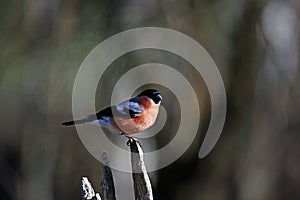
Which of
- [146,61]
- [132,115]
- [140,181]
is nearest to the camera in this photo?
[140,181]

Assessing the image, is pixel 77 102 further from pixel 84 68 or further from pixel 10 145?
pixel 10 145

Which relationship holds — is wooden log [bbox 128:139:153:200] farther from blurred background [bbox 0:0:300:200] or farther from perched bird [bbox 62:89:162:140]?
blurred background [bbox 0:0:300:200]

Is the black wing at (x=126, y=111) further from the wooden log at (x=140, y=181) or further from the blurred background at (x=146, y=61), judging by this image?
the blurred background at (x=146, y=61)

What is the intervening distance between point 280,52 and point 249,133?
74 centimetres

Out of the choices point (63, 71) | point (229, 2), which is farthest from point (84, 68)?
point (229, 2)

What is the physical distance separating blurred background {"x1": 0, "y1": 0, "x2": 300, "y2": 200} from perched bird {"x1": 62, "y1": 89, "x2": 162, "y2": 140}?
2.53 meters

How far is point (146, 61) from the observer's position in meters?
5.80

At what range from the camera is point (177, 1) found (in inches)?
222

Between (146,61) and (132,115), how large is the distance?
274 cm

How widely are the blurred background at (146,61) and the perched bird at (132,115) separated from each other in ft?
8.28

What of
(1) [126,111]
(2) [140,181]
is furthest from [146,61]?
(2) [140,181]

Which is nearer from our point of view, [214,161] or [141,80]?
[141,80]

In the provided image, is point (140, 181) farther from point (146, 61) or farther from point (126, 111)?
point (146, 61)

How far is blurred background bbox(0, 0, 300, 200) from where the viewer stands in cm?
570
